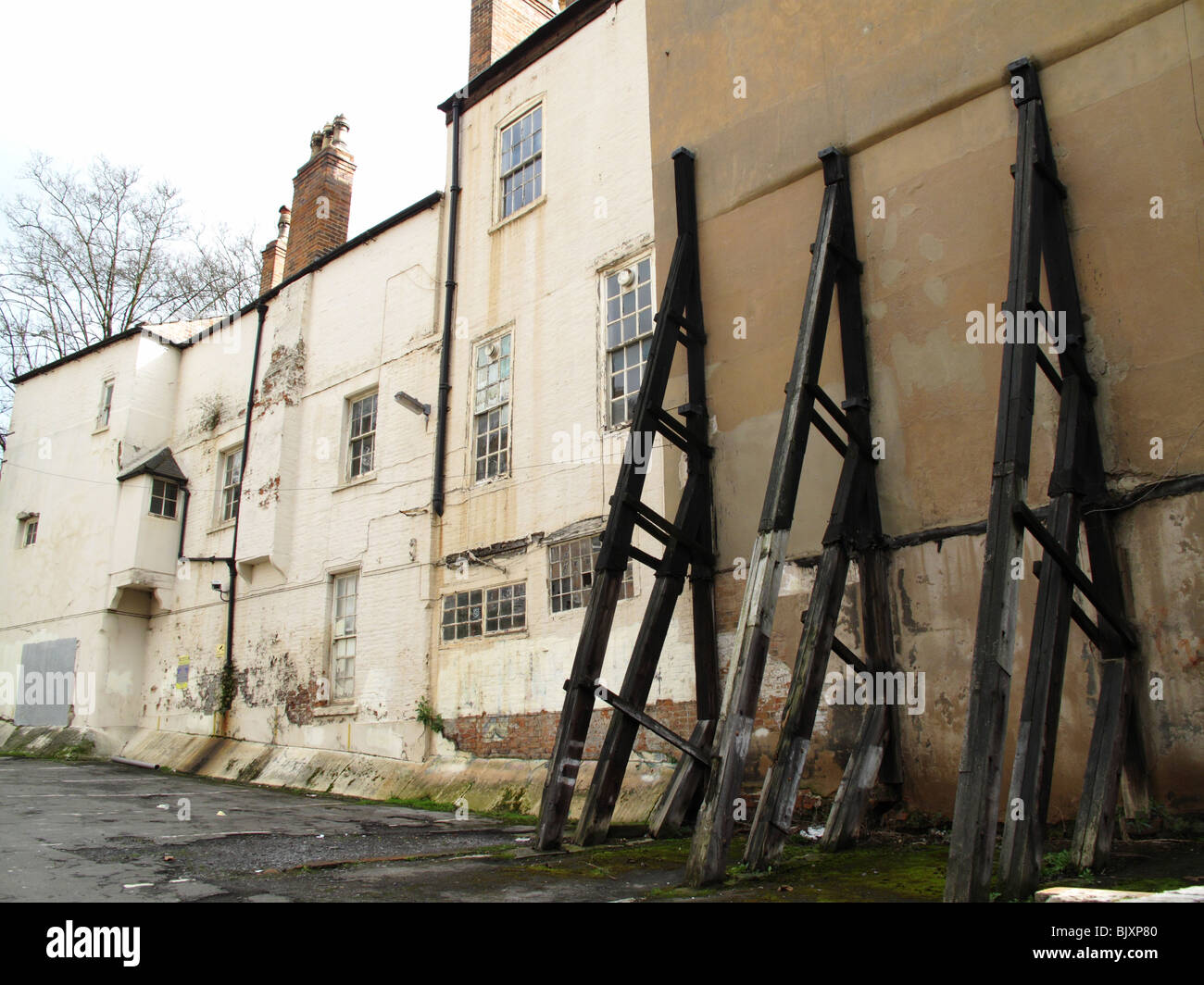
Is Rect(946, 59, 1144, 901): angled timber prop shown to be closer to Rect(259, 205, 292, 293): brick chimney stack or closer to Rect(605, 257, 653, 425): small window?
Rect(605, 257, 653, 425): small window

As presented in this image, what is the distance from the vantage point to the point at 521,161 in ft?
41.1

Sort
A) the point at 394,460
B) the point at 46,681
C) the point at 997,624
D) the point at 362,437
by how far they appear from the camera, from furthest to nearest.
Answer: the point at 46,681, the point at 362,437, the point at 394,460, the point at 997,624

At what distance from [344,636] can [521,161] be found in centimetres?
711

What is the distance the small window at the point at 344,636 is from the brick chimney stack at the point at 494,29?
7738mm

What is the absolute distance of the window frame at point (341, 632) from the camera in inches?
508

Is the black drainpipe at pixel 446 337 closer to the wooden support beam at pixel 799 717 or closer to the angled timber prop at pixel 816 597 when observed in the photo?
the angled timber prop at pixel 816 597

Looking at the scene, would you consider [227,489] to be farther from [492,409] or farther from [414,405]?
[492,409]

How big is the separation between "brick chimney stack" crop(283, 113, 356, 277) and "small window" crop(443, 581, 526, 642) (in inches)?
325

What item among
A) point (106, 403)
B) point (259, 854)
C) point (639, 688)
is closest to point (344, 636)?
point (259, 854)

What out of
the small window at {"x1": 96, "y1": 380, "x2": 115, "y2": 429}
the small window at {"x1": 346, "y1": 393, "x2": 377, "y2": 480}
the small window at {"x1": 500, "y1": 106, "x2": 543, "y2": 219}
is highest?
the small window at {"x1": 500, "y1": 106, "x2": 543, "y2": 219}

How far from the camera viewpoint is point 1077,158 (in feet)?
22.0

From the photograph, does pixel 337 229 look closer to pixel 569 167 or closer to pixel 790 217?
pixel 569 167

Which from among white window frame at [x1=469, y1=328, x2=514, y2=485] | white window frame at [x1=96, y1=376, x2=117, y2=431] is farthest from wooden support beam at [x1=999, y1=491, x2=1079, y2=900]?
white window frame at [x1=96, y1=376, x2=117, y2=431]

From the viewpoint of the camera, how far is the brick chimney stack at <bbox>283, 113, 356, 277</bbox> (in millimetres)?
16891
